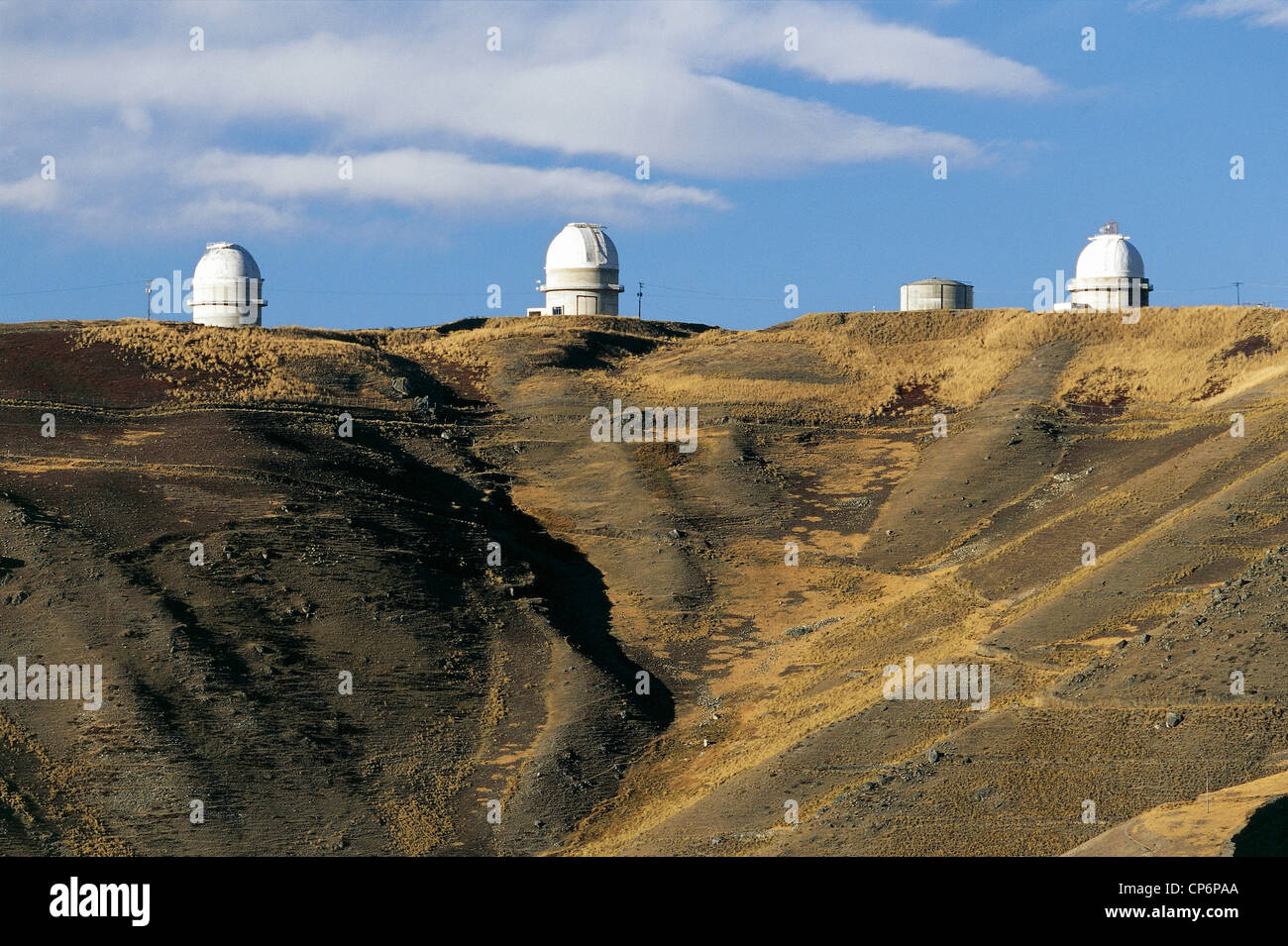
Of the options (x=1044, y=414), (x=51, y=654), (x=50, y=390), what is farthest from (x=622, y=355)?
(x=51, y=654)

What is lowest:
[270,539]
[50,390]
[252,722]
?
[252,722]

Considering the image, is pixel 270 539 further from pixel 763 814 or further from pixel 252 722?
pixel 763 814

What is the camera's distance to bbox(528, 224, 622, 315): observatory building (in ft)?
323

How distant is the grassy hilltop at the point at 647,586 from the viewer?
136 ft

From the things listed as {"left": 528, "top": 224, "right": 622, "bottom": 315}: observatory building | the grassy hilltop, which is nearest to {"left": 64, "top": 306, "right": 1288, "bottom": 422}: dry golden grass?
the grassy hilltop

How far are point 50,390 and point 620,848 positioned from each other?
4182cm

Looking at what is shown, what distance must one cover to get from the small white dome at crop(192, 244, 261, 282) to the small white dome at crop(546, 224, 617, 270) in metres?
18.2

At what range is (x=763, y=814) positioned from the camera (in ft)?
136

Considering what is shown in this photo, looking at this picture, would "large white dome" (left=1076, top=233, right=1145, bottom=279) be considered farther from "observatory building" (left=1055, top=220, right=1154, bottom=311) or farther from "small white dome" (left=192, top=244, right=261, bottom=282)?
"small white dome" (left=192, top=244, right=261, bottom=282)

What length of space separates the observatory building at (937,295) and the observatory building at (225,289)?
38.2 metres

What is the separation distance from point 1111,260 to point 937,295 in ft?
33.9

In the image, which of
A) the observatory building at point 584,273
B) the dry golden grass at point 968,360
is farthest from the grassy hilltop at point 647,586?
the observatory building at point 584,273

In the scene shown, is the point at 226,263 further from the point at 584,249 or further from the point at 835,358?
the point at 835,358

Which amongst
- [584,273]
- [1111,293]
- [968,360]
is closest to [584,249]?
[584,273]
